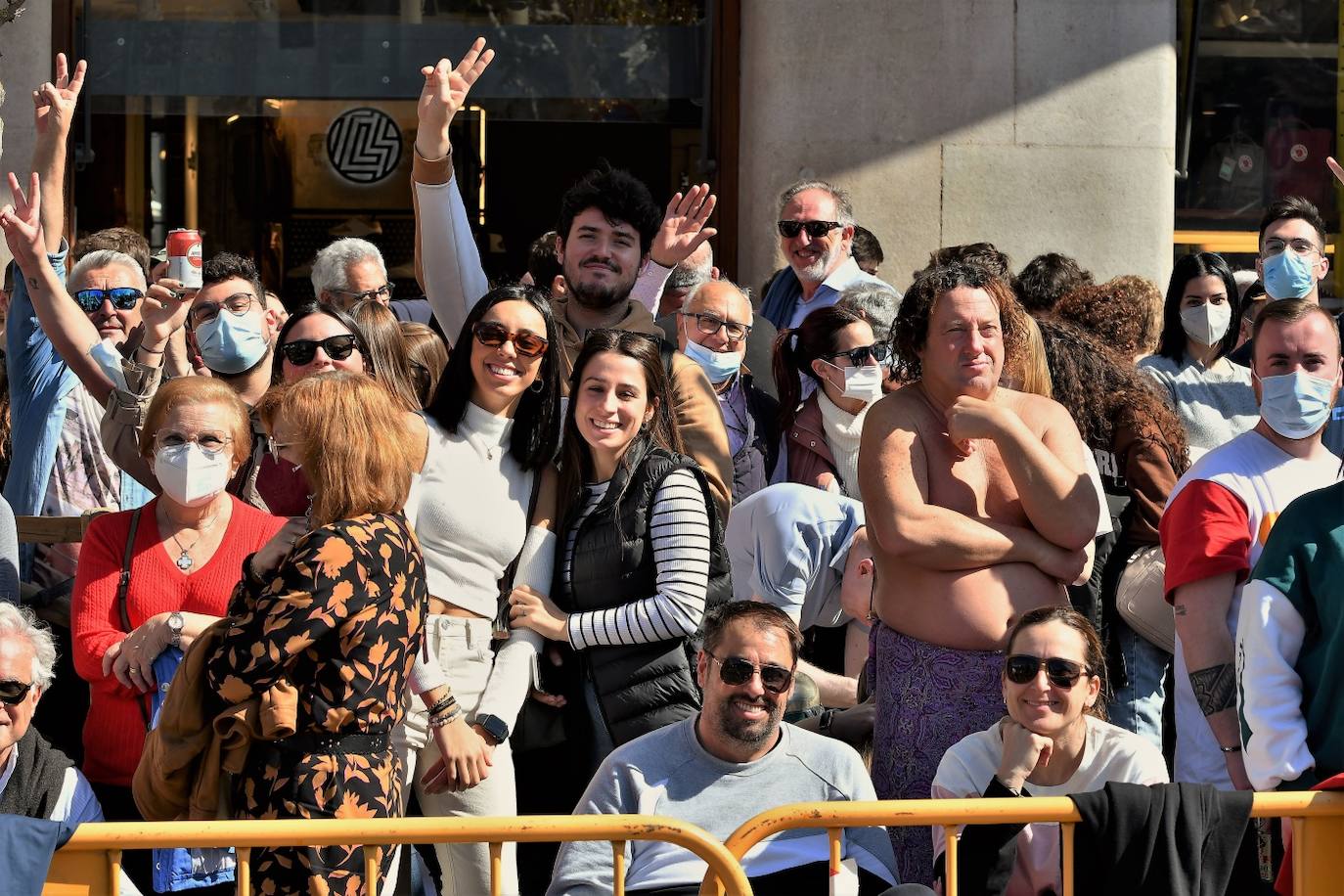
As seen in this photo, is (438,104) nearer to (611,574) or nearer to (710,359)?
(710,359)

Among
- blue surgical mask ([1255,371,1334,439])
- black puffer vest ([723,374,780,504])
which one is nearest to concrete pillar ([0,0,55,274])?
black puffer vest ([723,374,780,504])

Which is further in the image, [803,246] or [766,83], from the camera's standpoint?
[766,83]

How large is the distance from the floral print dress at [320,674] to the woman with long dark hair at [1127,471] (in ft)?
7.90

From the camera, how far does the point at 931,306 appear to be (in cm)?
490

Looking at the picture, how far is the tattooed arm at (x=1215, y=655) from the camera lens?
4.56m

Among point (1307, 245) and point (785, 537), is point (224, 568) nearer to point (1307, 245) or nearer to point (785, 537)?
point (785, 537)

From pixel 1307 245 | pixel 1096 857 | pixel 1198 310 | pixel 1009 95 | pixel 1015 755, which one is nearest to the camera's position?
pixel 1096 857

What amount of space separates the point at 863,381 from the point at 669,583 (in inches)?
59.6

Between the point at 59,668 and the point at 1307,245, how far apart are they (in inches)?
182

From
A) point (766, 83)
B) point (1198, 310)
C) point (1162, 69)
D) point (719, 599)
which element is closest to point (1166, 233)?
point (1162, 69)

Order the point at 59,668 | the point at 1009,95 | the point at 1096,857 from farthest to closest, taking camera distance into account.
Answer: the point at 1009,95 < the point at 59,668 < the point at 1096,857

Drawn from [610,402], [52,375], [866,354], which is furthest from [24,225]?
[866,354]

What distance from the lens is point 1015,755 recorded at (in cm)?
433

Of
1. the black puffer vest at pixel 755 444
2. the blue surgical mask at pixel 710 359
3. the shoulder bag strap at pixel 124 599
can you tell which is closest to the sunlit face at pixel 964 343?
the black puffer vest at pixel 755 444
